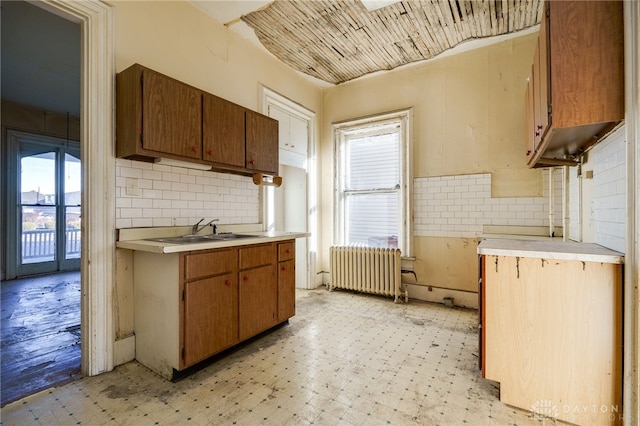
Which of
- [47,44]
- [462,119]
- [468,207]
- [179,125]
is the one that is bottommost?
[468,207]

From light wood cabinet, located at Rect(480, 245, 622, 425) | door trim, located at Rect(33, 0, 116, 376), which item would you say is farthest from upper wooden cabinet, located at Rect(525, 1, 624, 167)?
door trim, located at Rect(33, 0, 116, 376)

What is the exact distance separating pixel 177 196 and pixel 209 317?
1.20 metres

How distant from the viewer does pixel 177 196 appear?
2.75 meters

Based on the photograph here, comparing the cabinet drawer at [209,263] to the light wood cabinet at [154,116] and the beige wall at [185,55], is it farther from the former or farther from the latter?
the light wood cabinet at [154,116]

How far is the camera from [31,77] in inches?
168

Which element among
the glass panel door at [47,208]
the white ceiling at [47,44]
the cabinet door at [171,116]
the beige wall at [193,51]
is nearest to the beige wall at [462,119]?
the white ceiling at [47,44]

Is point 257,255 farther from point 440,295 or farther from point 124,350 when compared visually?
point 440,295

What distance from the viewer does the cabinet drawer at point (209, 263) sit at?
2082 mm

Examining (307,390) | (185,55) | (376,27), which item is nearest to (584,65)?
(376,27)

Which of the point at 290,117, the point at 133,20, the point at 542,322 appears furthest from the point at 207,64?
the point at 542,322

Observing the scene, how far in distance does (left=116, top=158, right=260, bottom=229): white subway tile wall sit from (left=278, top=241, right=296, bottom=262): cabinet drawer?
72cm

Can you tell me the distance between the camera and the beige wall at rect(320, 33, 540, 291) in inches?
137

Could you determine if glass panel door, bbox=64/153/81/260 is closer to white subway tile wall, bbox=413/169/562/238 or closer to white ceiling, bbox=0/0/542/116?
white ceiling, bbox=0/0/542/116

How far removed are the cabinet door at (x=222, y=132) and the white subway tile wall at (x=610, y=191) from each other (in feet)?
9.28
